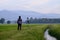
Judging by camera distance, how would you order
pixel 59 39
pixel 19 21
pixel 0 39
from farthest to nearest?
1. pixel 19 21
2. pixel 59 39
3. pixel 0 39

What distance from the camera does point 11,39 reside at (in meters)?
24.4

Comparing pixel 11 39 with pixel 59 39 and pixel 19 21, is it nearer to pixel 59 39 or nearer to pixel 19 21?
pixel 59 39

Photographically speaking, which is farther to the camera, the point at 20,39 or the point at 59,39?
the point at 59,39

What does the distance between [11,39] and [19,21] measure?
10.3m

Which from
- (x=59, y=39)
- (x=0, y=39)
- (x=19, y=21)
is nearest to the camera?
(x=0, y=39)

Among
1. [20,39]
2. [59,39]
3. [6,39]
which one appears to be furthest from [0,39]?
[59,39]

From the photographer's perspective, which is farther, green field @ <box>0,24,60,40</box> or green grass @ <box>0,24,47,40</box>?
green field @ <box>0,24,60,40</box>

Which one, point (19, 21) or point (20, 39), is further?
point (19, 21)

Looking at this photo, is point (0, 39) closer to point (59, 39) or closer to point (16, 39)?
point (16, 39)

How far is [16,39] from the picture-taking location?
81.4ft

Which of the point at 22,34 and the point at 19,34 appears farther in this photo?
the point at 22,34

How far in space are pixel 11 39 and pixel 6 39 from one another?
51 cm

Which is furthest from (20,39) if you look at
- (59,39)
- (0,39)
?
(59,39)

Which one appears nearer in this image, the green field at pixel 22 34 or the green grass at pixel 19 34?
the green grass at pixel 19 34
